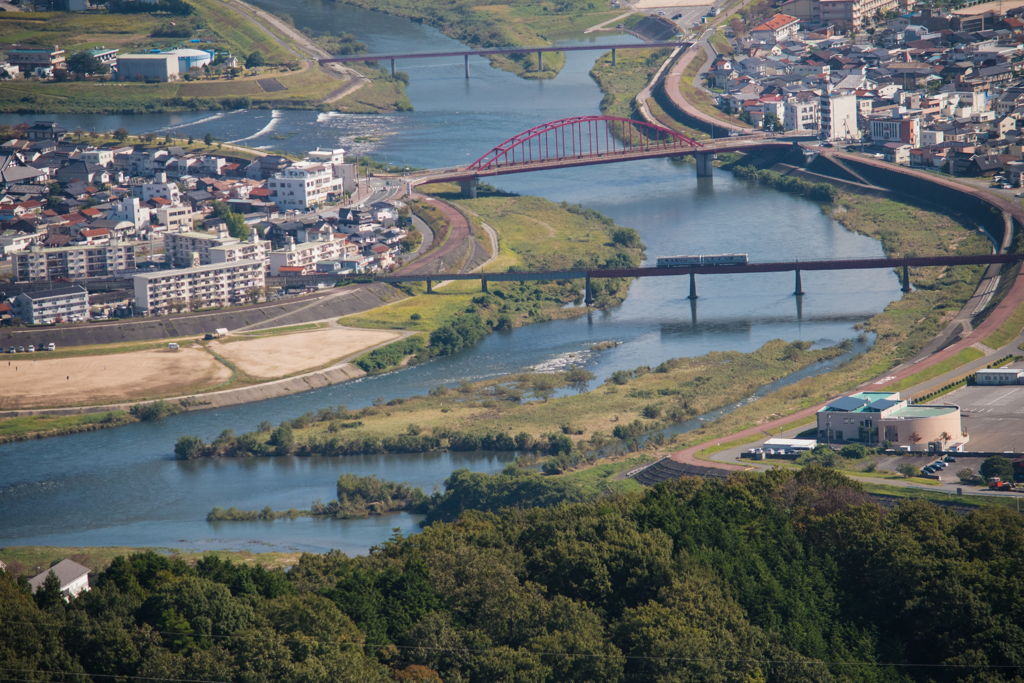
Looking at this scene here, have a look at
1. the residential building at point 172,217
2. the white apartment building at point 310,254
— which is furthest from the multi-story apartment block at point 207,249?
the residential building at point 172,217

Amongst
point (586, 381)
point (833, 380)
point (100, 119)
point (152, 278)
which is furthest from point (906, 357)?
point (100, 119)

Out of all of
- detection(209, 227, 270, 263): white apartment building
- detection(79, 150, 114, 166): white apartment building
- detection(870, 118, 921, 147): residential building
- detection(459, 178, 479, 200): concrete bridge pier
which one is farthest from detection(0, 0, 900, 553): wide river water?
detection(209, 227, 270, 263): white apartment building

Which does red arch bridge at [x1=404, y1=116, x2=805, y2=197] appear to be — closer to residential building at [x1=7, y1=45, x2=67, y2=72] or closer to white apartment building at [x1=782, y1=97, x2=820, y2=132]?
white apartment building at [x1=782, y1=97, x2=820, y2=132]

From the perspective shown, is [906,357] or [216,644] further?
[906,357]

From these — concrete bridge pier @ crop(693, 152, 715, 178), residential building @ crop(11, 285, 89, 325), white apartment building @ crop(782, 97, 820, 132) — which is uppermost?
white apartment building @ crop(782, 97, 820, 132)

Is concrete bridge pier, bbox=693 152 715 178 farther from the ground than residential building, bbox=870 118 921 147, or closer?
closer

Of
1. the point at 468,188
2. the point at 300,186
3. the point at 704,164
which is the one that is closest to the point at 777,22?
the point at 704,164

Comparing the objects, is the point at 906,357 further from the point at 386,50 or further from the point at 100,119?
the point at 386,50
